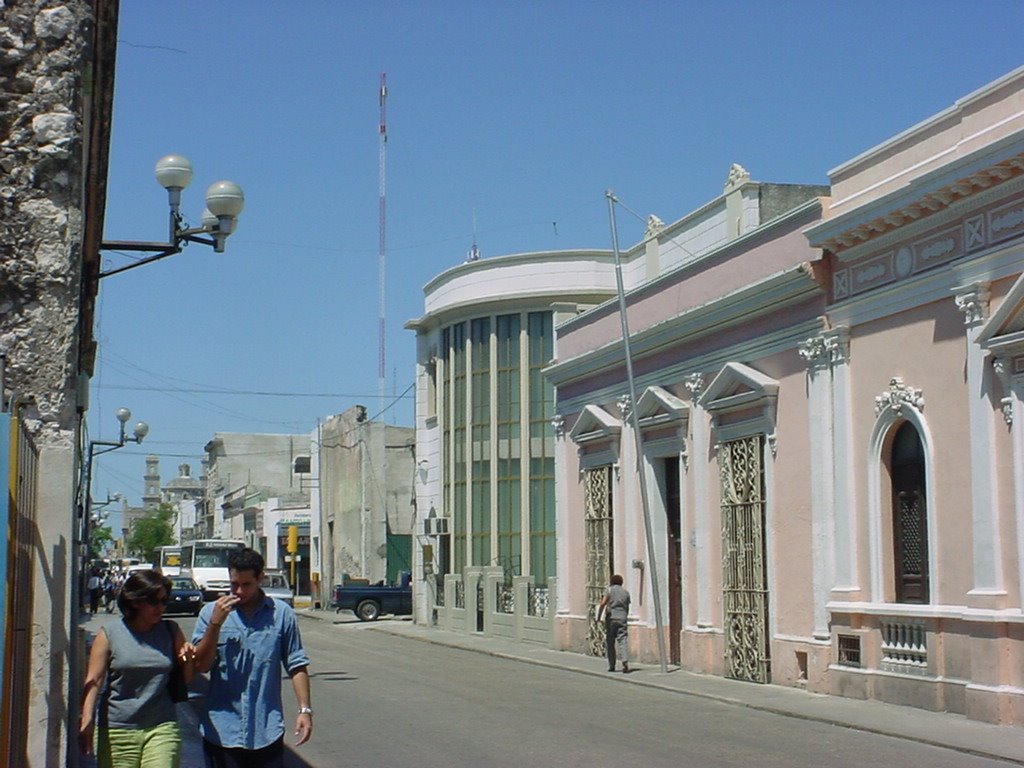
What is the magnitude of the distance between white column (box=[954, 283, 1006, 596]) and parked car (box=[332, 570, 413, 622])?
1291 inches

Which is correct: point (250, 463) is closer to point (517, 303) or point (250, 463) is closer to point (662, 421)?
point (517, 303)

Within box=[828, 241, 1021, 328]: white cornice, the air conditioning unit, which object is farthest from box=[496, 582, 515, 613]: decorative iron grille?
box=[828, 241, 1021, 328]: white cornice

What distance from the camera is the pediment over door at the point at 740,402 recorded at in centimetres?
2208

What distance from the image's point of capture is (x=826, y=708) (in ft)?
59.9

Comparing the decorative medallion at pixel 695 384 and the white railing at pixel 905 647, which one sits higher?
the decorative medallion at pixel 695 384

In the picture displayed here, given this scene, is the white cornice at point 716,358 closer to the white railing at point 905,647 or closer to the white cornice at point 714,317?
the white cornice at point 714,317

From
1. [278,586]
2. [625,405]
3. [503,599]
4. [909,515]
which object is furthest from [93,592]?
[909,515]

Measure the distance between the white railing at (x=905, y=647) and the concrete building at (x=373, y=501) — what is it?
36163 mm

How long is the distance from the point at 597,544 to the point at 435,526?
14.2 m

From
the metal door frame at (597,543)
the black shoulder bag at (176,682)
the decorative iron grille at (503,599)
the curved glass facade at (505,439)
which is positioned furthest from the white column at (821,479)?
the curved glass facade at (505,439)

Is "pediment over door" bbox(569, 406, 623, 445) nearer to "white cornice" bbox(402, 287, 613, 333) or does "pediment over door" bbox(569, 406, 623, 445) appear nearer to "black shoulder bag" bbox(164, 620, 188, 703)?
"white cornice" bbox(402, 287, 613, 333)

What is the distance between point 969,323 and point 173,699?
1229cm

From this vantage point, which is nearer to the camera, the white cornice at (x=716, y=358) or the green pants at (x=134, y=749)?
the green pants at (x=134, y=749)

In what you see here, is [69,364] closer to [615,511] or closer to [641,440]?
[641,440]
